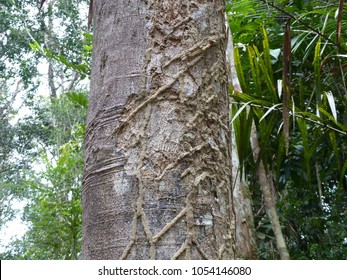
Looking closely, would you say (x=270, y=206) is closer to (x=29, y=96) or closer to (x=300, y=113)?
(x=300, y=113)

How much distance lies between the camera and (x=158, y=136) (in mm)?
688

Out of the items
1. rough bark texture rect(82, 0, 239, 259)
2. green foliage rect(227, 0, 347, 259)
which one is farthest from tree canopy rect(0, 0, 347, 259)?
rough bark texture rect(82, 0, 239, 259)

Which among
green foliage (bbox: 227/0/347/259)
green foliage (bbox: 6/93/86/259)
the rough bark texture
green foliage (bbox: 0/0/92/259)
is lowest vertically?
the rough bark texture

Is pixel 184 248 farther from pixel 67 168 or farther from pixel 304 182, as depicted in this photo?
pixel 67 168

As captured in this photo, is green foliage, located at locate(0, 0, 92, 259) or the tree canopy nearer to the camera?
the tree canopy

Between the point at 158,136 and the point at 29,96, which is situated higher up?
the point at 29,96

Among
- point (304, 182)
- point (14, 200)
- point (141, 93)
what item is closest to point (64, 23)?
point (14, 200)

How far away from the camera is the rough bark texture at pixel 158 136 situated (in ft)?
2.12

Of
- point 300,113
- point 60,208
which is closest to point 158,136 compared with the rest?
point 300,113

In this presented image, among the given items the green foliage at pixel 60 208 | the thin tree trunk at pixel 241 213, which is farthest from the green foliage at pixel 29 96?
the thin tree trunk at pixel 241 213

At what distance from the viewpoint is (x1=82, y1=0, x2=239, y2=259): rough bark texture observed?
0.65 meters

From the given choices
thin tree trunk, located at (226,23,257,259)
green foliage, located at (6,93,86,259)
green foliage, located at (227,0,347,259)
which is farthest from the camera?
green foliage, located at (6,93,86,259)

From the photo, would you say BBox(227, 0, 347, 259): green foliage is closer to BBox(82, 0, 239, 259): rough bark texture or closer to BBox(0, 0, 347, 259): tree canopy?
BBox(0, 0, 347, 259): tree canopy
